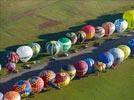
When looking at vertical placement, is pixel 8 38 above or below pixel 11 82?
above

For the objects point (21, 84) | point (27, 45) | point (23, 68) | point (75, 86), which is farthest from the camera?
point (27, 45)

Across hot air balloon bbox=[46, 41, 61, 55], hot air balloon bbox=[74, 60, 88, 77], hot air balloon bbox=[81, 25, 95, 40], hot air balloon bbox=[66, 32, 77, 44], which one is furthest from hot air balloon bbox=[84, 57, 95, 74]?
hot air balloon bbox=[81, 25, 95, 40]

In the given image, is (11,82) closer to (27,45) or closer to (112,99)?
(27,45)

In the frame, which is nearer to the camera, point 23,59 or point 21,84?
point 21,84

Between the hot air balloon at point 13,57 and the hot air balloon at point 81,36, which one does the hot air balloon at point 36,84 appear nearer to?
the hot air balloon at point 13,57

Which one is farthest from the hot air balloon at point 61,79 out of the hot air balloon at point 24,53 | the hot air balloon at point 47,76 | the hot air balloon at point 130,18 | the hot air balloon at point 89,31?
the hot air balloon at point 130,18

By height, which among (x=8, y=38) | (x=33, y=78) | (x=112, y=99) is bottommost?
(x=112, y=99)

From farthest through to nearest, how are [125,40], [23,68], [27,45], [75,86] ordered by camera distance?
1. [125,40]
2. [27,45]
3. [23,68]
4. [75,86]

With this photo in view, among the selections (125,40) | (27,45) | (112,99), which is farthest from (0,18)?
(112,99)
